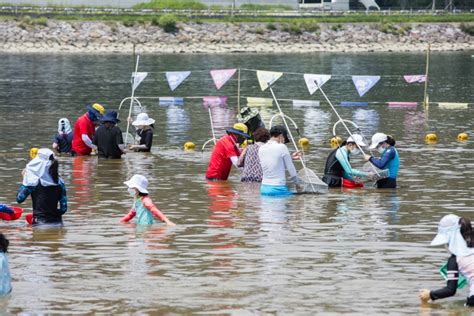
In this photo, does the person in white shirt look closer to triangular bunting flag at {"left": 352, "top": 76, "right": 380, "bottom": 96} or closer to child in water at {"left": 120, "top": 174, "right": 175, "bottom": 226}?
child in water at {"left": 120, "top": 174, "right": 175, "bottom": 226}

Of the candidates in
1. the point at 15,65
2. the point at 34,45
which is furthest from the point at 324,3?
the point at 15,65

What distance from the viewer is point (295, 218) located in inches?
714

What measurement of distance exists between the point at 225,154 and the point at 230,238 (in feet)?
18.3

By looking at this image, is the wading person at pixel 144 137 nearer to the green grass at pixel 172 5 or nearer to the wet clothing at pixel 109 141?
the wet clothing at pixel 109 141

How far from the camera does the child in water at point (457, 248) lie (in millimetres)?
12203

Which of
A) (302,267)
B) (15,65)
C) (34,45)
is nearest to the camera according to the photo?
(302,267)

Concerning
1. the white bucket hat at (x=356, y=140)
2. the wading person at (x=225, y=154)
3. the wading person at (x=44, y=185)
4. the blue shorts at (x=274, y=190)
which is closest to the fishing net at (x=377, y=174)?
the white bucket hat at (x=356, y=140)

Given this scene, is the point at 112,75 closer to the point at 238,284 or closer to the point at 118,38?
the point at 118,38

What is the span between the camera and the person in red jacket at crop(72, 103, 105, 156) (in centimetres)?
2572

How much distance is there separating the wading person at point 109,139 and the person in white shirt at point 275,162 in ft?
19.3

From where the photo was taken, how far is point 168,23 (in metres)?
102

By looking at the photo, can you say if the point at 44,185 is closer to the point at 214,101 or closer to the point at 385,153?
the point at 385,153

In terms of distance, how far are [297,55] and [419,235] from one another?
77979 millimetres

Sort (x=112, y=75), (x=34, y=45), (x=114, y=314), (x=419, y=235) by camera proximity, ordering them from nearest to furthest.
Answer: (x=114, y=314) → (x=419, y=235) → (x=112, y=75) → (x=34, y=45)
